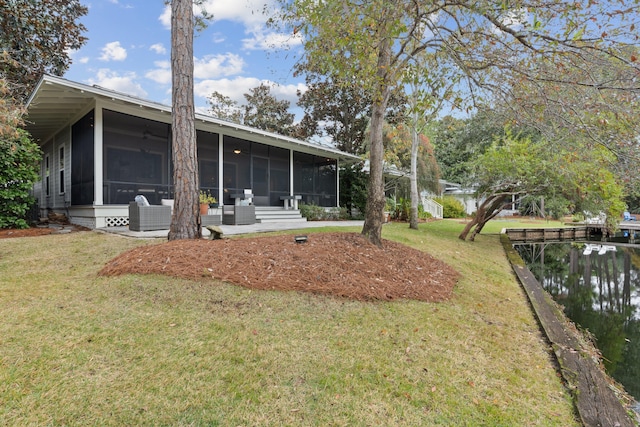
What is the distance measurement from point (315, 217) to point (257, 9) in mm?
8582

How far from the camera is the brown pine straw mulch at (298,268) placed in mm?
3744

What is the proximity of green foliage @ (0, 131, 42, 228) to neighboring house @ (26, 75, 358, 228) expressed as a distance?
1.13m

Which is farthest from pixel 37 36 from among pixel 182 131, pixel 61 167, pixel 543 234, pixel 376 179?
pixel 543 234

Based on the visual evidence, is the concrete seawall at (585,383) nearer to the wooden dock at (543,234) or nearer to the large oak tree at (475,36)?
the large oak tree at (475,36)

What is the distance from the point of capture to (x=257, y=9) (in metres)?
5.70

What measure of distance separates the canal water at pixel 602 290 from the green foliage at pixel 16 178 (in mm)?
11722

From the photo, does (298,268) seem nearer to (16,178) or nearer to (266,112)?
(16,178)

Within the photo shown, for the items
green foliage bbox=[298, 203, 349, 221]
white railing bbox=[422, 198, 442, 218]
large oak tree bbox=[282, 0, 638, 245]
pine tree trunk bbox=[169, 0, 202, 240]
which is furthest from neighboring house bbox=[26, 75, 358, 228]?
white railing bbox=[422, 198, 442, 218]

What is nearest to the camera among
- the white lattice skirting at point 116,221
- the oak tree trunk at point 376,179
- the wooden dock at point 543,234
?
the oak tree trunk at point 376,179

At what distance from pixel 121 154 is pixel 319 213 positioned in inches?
297

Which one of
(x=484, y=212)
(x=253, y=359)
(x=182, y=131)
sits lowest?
(x=253, y=359)

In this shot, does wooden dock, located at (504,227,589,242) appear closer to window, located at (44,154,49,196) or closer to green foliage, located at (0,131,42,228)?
green foliage, located at (0,131,42,228)

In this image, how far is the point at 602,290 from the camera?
788 cm

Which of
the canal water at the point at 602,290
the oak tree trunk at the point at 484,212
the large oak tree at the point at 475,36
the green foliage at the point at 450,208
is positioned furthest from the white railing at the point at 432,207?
the large oak tree at the point at 475,36
